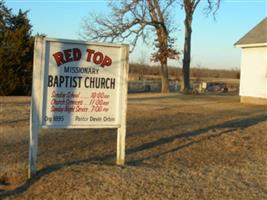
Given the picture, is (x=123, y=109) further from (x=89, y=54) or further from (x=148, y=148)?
(x=148, y=148)

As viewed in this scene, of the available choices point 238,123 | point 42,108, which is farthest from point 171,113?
point 42,108

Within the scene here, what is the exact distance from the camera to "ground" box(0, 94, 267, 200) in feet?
22.7

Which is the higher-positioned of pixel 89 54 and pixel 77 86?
pixel 89 54

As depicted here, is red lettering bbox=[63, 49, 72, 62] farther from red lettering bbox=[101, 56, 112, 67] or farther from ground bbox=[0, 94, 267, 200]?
ground bbox=[0, 94, 267, 200]

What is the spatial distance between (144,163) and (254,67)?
687 inches

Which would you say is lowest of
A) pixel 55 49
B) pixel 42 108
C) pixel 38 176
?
pixel 38 176

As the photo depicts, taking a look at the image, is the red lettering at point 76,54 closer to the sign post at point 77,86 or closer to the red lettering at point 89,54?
the sign post at point 77,86

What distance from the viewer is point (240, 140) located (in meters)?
12.1

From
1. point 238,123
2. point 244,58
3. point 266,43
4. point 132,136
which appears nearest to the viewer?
point 132,136

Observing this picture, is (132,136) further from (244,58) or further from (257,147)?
(244,58)

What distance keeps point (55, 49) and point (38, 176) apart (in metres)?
2.01

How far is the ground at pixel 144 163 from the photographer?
6.92 m

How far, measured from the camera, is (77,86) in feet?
27.3

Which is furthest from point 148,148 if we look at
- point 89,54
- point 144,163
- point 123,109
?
point 89,54
